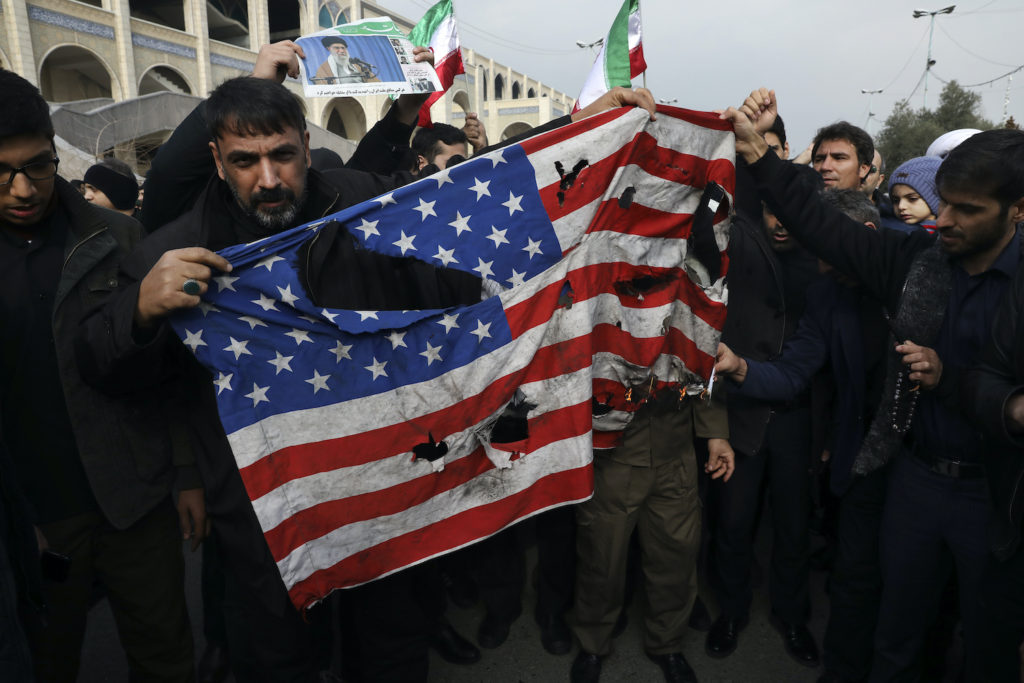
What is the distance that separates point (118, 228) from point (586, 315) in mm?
1766

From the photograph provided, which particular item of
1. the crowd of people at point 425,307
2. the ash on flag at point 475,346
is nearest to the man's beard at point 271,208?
the crowd of people at point 425,307

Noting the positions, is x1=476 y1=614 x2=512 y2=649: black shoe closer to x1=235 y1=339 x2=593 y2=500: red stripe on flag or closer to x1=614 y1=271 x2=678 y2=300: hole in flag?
x1=235 y1=339 x2=593 y2=500: red stripe on flag

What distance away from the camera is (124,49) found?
20.2 metres

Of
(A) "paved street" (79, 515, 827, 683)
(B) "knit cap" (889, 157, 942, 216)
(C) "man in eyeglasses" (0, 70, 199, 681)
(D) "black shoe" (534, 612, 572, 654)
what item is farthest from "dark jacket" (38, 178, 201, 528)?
(B) "knit cap" (889, 157, 942, 216)

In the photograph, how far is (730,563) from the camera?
10.3 ft

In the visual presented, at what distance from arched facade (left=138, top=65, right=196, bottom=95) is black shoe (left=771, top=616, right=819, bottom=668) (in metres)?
25.6

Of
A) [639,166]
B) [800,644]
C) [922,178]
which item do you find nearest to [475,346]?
[639,166]

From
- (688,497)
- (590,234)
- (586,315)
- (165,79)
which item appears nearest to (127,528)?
(586,315)

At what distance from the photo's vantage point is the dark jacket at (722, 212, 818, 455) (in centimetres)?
297

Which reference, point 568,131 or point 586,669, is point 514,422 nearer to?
point 568,131

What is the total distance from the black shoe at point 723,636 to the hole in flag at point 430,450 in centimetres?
185

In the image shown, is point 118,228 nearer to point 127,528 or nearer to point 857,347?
point 127,528

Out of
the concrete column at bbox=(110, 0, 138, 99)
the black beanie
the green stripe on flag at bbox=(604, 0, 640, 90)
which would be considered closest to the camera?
the green stripe on flag at bbox=(604, 0, 640, 90)

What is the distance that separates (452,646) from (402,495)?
1.31 m
